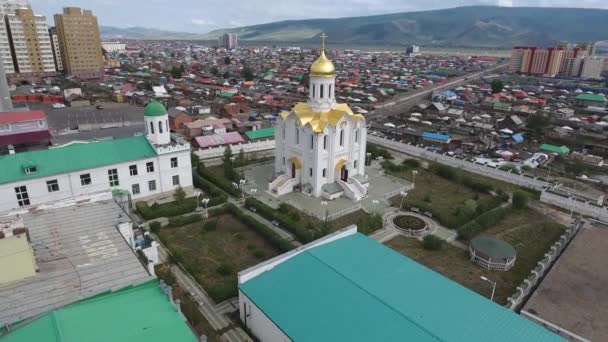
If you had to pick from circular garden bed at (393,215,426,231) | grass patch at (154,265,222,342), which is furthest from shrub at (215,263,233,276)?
circular garden bed at (393,215,426,231)

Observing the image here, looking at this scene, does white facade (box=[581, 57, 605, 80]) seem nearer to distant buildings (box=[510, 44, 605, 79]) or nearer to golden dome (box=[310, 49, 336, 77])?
distant buildings (box=[510, 44, 605, 79])

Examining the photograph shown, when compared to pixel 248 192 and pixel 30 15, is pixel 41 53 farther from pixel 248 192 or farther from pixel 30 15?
pixel 248 192

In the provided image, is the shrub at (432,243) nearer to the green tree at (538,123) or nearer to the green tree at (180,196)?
the green tree at (180,196)

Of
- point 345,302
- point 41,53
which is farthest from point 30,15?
point 345,302

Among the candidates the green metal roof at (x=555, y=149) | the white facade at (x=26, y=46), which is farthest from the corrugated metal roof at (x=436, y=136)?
the white facade at (x=26, y=46)

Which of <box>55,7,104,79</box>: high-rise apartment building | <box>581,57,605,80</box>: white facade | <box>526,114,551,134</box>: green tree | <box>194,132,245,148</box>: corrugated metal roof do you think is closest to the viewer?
<box>194,132,245,148</box>: corrugated metal roof
